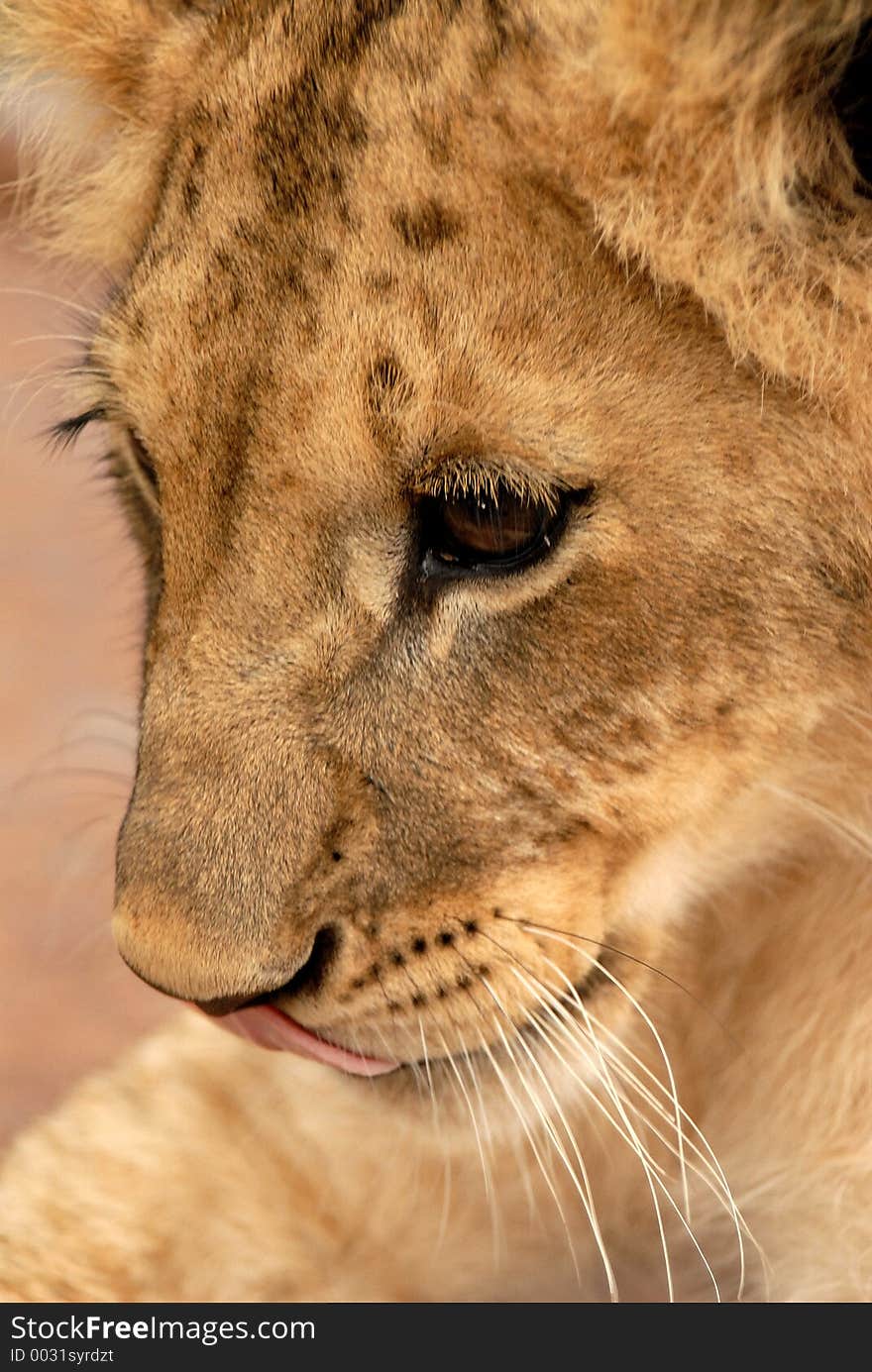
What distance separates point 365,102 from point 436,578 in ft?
0.91

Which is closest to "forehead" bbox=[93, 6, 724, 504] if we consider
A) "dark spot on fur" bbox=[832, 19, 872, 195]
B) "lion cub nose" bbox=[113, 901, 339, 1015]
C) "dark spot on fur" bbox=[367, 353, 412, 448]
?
"dark spot on fur" bbox=[367, 353, 412, 448]

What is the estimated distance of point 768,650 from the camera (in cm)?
104

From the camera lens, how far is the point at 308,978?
1.08m

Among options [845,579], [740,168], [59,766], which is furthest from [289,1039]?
[59,766]

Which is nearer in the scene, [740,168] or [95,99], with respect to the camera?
[740,168]

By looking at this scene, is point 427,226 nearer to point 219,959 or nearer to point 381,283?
point 381,283

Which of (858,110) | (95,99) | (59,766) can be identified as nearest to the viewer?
(858,110)

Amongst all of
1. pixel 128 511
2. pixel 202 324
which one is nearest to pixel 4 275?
pixel 128 511

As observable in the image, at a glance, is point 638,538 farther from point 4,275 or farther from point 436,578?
point 4,275

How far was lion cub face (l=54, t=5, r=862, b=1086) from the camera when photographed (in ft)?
3.28

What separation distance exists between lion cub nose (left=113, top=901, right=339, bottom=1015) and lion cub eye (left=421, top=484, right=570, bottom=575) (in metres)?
0.23

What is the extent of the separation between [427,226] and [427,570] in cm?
19

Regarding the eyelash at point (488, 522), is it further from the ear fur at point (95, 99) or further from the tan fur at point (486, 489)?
the ear fur at point (95, 99)

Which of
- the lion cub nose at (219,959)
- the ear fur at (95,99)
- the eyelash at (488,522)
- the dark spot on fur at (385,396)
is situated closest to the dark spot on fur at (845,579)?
the eyelash at (488,522)
